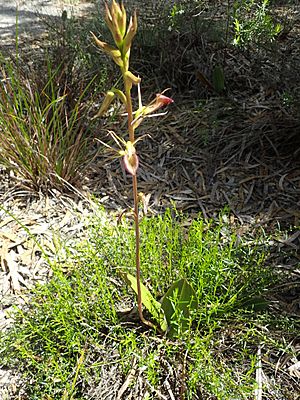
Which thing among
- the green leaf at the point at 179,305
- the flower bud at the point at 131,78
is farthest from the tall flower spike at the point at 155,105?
the green leaf at the point at 179,305

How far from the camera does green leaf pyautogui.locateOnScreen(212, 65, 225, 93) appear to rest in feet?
9.80

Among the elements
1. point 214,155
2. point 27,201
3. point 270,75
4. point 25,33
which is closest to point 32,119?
point 27,201

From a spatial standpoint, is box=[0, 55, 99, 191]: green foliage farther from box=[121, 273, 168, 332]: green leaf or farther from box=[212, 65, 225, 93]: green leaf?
box=[212, 65, 225, 93]: green leaf

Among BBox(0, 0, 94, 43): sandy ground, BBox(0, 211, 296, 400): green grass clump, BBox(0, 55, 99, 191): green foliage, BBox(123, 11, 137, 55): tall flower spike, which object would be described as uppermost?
BBox(123, 11, 137, 55): tall flower spike

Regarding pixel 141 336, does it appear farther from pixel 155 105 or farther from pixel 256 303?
pixel 155 105

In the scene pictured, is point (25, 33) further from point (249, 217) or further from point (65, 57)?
point (249, 217)

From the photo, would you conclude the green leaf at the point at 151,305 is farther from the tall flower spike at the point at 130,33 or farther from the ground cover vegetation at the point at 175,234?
the tall flower spike at the point at 130,33

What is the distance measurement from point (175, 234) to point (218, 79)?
1532 millimetres

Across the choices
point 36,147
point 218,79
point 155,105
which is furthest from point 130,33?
point 218,79

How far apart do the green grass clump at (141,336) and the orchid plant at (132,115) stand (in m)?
0.07

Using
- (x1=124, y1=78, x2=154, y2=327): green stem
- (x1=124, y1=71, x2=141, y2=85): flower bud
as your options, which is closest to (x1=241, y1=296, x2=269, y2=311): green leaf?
(x1=124, y1=78, x2=154, y2=327): green stem

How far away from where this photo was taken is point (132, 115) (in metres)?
1.28

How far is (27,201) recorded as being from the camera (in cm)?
243

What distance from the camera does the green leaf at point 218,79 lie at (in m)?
2.99
